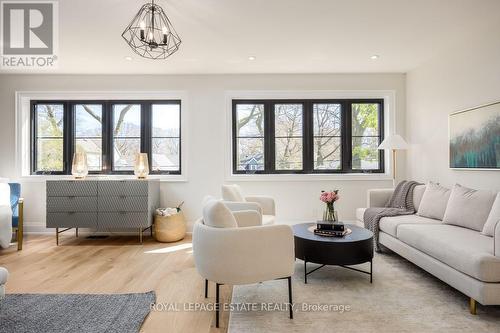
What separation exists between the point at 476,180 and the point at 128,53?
4.50 metres

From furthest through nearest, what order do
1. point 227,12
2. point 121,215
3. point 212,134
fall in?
point 212,134 < point 121,215 < point 227,12

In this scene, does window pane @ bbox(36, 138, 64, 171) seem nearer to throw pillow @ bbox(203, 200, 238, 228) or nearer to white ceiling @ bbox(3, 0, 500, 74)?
white ceiling @ bbox(3, 0, 500, 74)

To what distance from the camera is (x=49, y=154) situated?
4.80 meters

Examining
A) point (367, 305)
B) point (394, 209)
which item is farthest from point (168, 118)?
point (367, 305)

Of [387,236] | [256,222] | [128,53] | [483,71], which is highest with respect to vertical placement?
[128,53]

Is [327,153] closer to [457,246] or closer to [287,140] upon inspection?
[287,140]

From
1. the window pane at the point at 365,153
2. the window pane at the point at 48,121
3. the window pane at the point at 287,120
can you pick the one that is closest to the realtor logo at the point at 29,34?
the window pane at the point at 48,121

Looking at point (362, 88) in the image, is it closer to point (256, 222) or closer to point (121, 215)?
point (256, 222)

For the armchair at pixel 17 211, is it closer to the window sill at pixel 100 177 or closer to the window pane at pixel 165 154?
the window sill at pixel 100 177

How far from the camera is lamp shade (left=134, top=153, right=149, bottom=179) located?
440 cm

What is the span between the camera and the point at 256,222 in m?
2.65

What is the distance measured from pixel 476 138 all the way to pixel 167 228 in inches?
159

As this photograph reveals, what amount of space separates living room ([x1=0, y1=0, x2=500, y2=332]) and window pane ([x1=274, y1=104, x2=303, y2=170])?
0.02 meters

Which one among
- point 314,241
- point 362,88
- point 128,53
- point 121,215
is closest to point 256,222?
point 314,241
